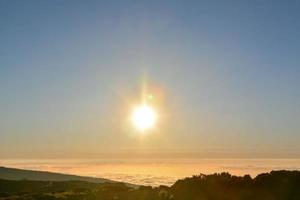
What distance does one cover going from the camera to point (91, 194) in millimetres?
50469

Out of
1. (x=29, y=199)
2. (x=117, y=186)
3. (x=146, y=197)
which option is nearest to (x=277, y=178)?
(x=146, y=197)

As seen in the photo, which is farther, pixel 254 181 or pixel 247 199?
pixel 254 181

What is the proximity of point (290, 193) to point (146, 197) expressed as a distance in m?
12.8

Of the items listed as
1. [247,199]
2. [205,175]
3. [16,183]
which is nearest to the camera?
[247,199]

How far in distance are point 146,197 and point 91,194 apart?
22.5 feet

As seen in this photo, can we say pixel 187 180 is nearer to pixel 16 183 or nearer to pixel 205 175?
pixel 205 175

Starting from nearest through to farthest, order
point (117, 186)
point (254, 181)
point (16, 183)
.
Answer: point (254, 181) < point (117, 186) < point (16, 183)

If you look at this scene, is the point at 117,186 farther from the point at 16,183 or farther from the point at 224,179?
the point at 16,183

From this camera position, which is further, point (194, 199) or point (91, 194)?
point (91, 194)

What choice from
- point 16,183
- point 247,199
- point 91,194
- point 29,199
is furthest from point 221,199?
point 16,183

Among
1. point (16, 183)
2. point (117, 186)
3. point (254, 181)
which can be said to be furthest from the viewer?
point (16, 183)

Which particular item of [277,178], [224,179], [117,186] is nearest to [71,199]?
[117,186]

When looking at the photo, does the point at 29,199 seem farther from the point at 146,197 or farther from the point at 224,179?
the point at 224,179

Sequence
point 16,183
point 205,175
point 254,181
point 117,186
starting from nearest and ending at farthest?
point 254,181, point 205,175, point 117,186, point 16,183
